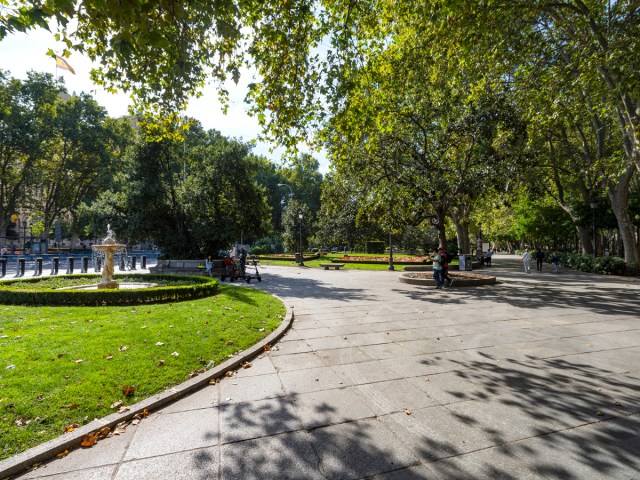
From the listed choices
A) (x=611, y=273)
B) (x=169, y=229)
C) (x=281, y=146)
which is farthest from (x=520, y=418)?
(x=169, y=229)

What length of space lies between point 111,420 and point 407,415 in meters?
3.13

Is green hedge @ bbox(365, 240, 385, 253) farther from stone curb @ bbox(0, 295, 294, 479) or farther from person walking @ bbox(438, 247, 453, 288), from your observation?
stone curb @ bbox(0, 295, 294, 479)

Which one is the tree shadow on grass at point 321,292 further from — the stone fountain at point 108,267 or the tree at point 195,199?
the tree at point 195,199

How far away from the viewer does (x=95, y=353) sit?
527cm

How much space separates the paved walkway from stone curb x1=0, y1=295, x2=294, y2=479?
0.13 m

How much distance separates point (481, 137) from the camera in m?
14.4

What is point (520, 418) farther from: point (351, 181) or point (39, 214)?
point (39, 214)

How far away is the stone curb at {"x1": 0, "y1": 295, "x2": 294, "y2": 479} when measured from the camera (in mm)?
2941

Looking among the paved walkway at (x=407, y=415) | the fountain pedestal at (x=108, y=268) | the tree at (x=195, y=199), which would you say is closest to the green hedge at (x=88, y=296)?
the fountain pedestal at (x=108, y=268)

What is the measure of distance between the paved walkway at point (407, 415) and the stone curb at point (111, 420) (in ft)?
0.44

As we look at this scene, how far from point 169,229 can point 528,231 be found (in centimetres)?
3400

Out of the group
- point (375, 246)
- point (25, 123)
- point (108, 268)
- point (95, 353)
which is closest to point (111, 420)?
point (95, 353)

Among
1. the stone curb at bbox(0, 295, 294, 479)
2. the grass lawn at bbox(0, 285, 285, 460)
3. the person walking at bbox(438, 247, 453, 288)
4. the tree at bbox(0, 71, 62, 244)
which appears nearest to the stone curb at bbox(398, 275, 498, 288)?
the person walking at bbox(438, 247, 453, 288)

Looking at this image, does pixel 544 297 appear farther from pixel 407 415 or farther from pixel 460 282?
pixel 407 415
